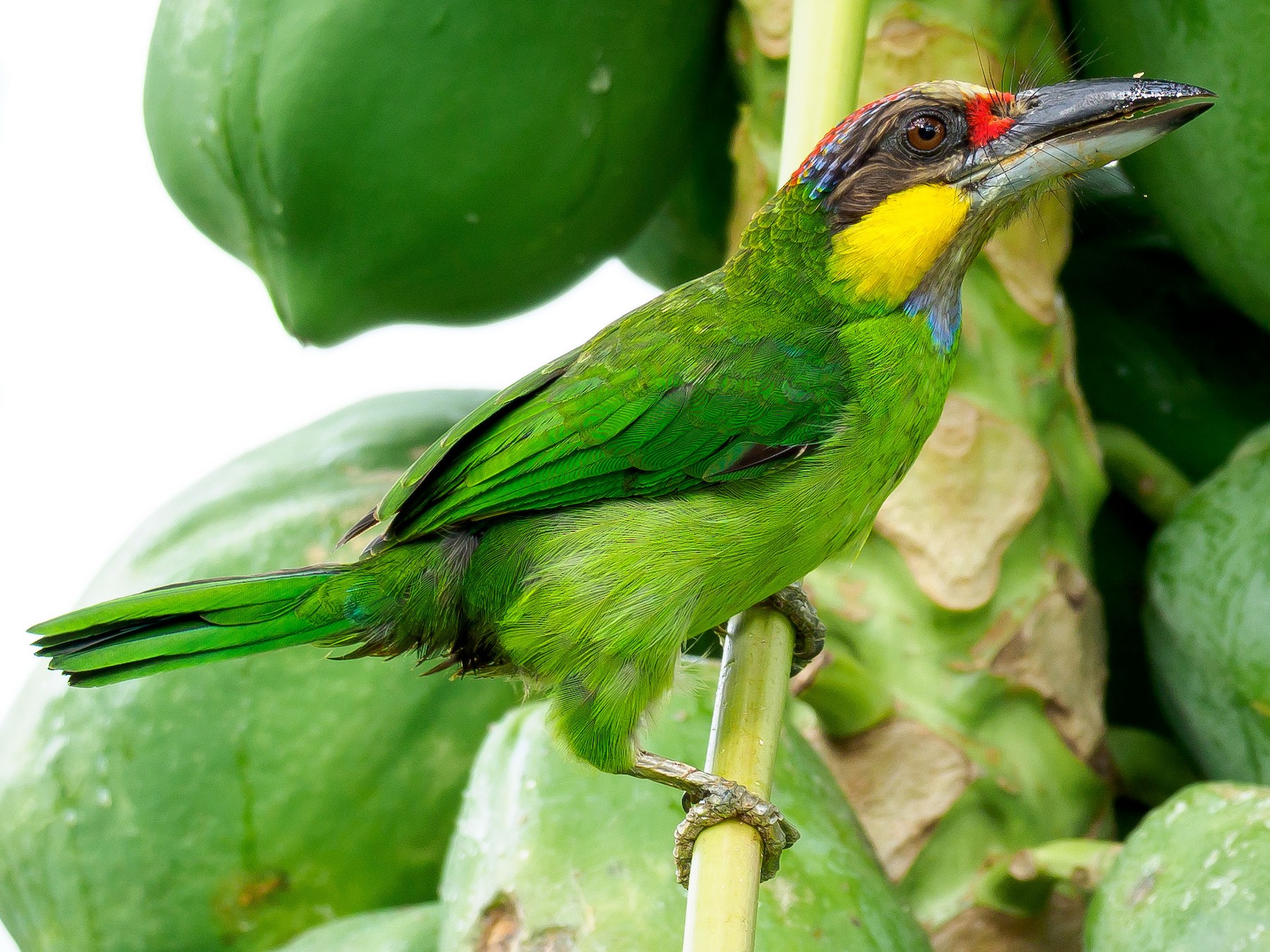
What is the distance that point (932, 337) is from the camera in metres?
1.66

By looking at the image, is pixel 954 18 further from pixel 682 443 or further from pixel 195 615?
pixel 195 615

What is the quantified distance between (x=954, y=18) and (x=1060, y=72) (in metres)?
0.18

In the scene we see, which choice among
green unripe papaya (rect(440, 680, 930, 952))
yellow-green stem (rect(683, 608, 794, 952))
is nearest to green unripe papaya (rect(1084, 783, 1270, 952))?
green unripe papaya (rect(440, 680, 930, 952))

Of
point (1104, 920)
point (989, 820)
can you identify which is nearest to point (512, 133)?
point (989, 820)

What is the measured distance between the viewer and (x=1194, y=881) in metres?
1.48

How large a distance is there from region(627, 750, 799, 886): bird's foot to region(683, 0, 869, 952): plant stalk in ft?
0.11

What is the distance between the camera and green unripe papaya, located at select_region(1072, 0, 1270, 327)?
175 cm

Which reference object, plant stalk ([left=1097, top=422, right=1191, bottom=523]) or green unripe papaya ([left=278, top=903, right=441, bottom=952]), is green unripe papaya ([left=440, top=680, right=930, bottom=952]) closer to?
green unripe papaya ([left=278, top=903, right=441, bottom=952])

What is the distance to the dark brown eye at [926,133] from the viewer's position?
1.60 meters

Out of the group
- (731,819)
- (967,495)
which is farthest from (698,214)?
(731,819)

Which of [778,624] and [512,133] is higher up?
[512,133]

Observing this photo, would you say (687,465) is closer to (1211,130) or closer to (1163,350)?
(1211,130)

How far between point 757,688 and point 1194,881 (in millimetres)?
514

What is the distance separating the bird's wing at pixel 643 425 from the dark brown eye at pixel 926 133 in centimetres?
23
